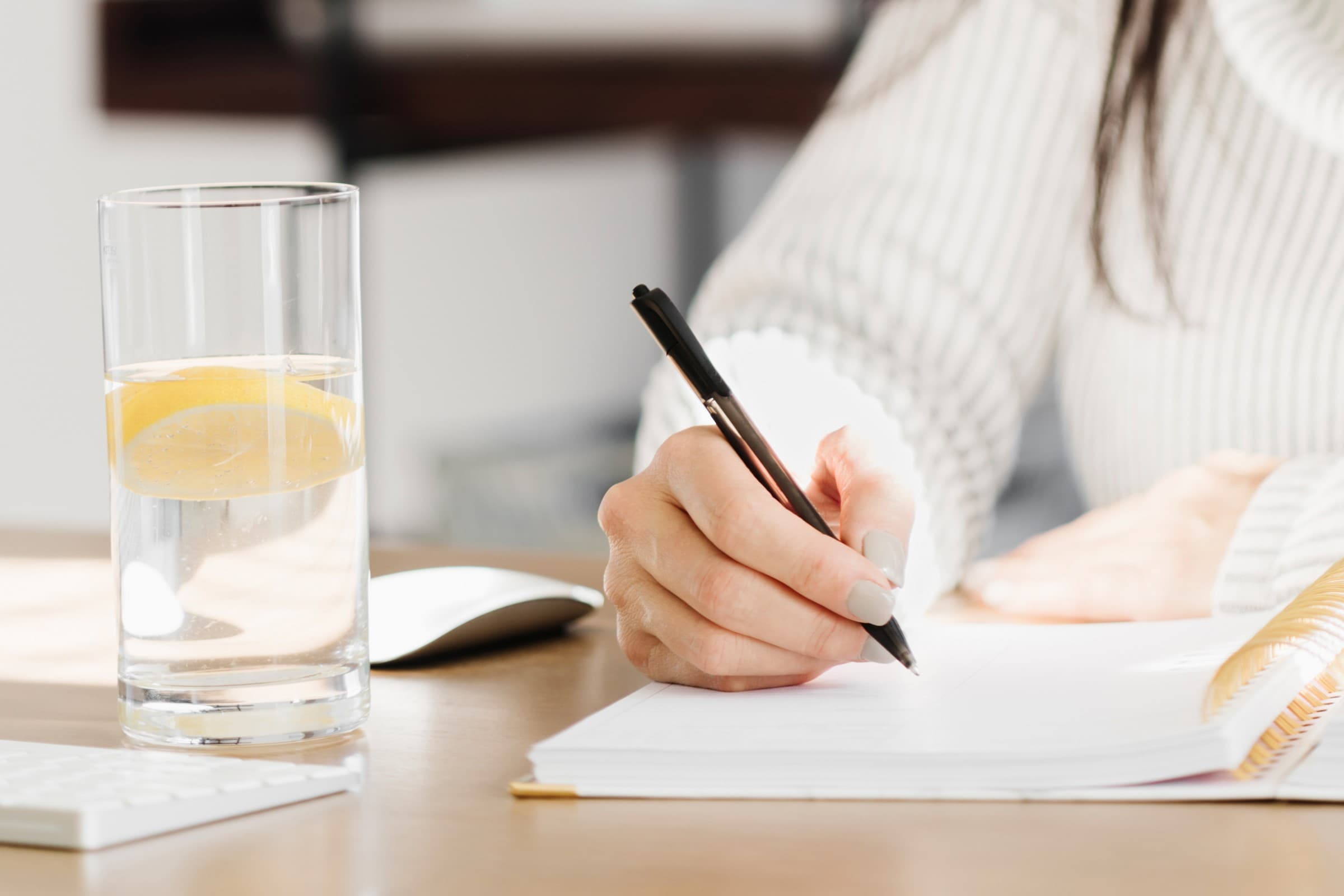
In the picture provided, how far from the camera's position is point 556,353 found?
2.60 meters

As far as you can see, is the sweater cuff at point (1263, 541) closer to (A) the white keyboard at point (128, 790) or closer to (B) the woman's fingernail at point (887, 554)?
(B) the woman's fingernail at point (887, 554)

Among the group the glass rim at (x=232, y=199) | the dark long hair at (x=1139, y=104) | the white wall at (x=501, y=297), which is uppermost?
the dark long hair at (x=1139, y=104)

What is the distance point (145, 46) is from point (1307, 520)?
6.64ft

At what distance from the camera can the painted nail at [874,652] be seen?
0.46 m

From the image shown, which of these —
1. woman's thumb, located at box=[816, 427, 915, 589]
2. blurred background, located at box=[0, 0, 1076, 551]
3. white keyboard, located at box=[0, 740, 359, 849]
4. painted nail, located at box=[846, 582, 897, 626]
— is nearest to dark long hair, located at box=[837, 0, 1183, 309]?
woman's thumb, located at box=[816, 427, 915, 589]

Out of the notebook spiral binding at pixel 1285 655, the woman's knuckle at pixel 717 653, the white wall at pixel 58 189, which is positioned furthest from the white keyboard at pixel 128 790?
the white wall at pixel 58 189

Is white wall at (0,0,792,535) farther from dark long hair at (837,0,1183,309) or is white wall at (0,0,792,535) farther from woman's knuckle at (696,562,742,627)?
woman's knuckle at (696,562,742,627)

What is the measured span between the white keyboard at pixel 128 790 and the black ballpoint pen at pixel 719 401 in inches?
6.7

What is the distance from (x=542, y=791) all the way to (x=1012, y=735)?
13 cm

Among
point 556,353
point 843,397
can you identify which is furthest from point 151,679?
point 556,353

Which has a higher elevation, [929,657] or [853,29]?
[853,29]

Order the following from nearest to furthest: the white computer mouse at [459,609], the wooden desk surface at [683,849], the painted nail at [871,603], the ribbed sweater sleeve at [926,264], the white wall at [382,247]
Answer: the wooden desk surface at [683,849]
the painted nail at [871,603]
the white computer mouse at [459,609]
the ribbed sweater sleeve at [926,264]
the white wall at [382,247]

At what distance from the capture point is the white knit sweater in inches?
32.1

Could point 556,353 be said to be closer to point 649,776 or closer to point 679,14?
point 679,14
